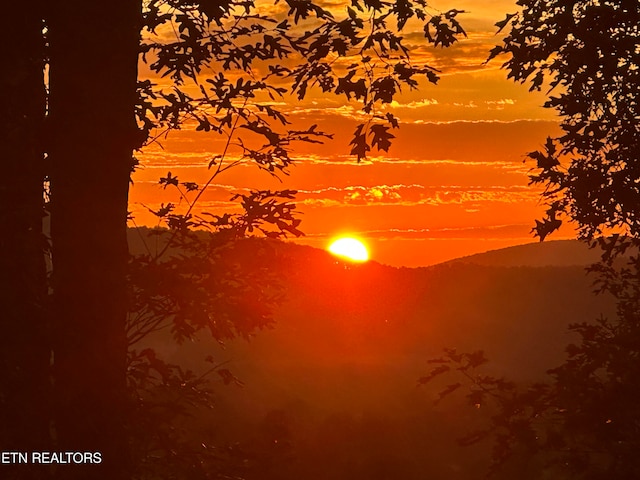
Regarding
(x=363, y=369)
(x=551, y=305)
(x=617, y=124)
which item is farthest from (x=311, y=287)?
(x=617, y=124)

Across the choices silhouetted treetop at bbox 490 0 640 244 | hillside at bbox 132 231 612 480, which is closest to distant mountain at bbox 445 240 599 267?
hillside at bbox 132 231 612 480

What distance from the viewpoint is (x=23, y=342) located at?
7312 mm

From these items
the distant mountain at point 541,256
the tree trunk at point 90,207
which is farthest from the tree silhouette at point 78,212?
the distant mountain at point 541,256

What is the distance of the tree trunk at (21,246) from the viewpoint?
7.16 metres

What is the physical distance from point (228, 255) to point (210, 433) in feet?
6.62

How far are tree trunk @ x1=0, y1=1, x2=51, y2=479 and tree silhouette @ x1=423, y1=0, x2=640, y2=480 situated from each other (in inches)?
165

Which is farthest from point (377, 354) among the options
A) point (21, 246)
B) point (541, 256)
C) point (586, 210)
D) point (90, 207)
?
point (541, 256)

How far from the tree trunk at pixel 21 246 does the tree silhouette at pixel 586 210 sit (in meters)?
4.19

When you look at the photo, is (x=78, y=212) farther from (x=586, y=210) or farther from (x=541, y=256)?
(x=541, y=256)

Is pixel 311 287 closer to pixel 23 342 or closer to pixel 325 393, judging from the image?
pixel 325 393

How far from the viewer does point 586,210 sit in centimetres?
1113

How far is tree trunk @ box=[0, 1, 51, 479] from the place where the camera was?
23.5ft

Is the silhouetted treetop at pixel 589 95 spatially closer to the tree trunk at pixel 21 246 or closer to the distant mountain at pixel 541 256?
the tree trunk at pixel 21 246

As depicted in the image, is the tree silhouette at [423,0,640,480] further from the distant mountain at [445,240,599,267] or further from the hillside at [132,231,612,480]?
the distant mountain at [445,240,599,267]
